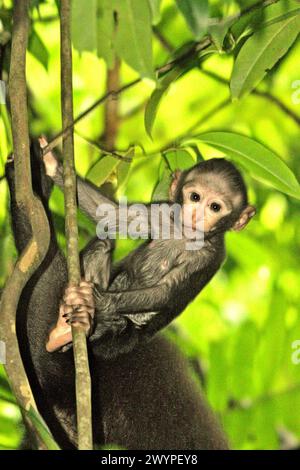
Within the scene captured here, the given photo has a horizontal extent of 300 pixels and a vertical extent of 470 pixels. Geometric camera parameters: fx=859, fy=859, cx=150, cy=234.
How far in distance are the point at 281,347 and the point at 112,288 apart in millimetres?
504

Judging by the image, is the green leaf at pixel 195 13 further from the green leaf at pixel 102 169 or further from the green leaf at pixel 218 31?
the green leaf at pixel 102 169

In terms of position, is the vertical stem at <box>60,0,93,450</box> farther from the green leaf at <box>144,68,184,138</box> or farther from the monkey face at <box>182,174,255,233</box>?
the monkey face at <box>182,174,255,233</box>

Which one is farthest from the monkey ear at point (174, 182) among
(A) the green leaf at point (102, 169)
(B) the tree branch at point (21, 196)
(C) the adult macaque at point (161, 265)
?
(B) the tree branch at point (21, 196)

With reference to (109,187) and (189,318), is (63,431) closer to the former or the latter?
(189,318)

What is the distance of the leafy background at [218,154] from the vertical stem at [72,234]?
0.45 ft

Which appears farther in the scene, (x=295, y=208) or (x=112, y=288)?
(x=295, y=208)

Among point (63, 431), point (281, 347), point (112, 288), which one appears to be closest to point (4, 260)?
point (112, 288)

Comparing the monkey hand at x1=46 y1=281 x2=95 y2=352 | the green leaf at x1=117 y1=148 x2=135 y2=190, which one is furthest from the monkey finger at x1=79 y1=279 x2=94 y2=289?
the green leaf at x1=117 y1=148 x2=135 y2=190

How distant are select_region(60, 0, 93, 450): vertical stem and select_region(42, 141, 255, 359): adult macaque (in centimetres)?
25

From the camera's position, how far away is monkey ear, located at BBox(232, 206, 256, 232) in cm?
177

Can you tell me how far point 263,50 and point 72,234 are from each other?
58 cm

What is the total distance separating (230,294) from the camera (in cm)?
203

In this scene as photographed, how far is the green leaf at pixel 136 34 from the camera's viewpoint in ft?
4.95
